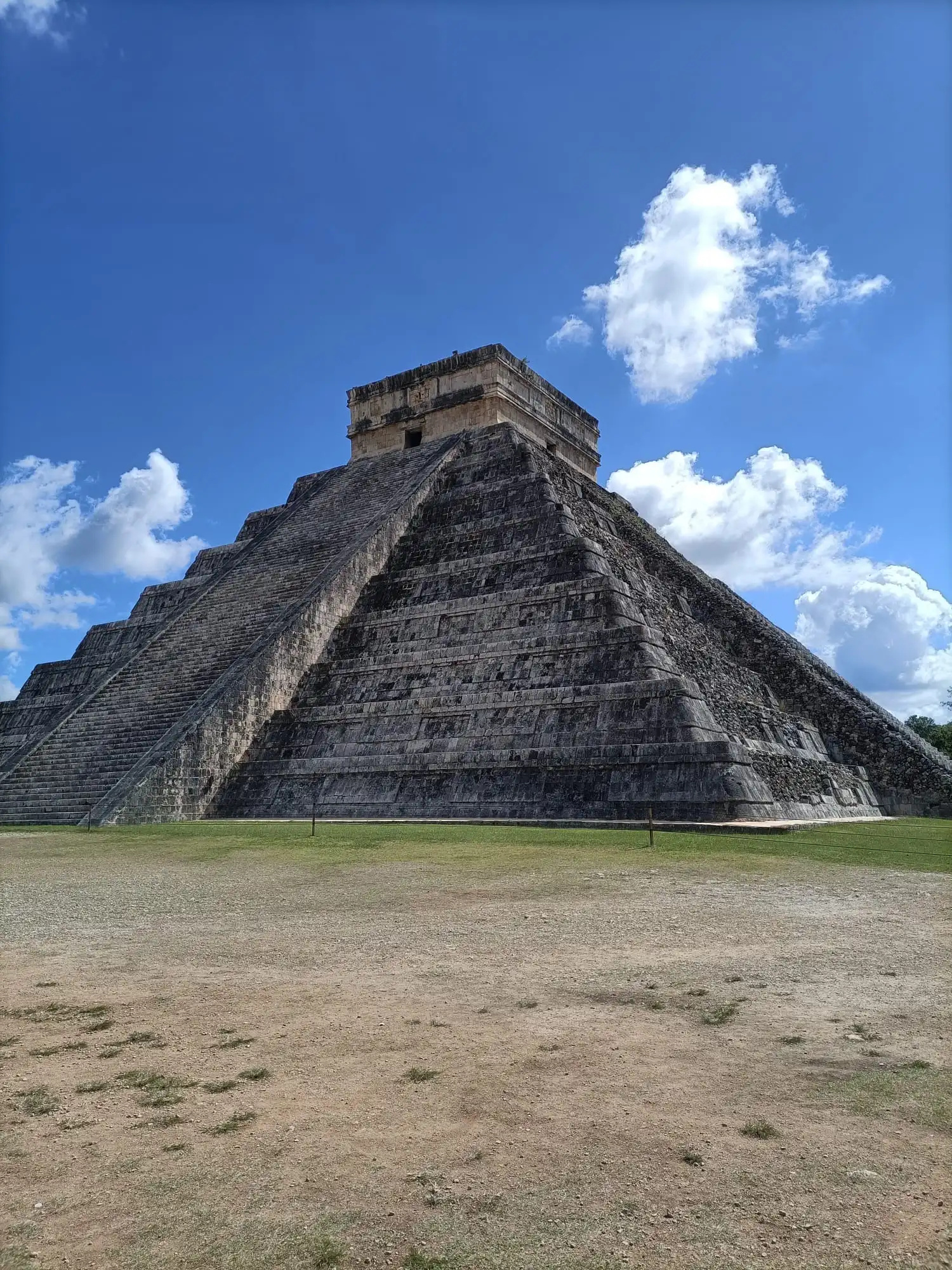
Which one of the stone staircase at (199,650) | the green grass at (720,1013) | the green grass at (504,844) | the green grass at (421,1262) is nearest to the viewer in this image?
the green grass at (421,1262)

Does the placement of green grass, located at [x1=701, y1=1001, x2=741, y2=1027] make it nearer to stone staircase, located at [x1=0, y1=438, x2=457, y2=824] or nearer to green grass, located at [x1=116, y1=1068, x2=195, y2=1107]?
green grass, located at [x1=116, y1=1068, x2=195, y2=1107]

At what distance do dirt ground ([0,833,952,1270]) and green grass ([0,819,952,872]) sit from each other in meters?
2.27

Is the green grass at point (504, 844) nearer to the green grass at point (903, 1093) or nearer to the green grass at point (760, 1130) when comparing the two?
the green grass at point (903, 1093)

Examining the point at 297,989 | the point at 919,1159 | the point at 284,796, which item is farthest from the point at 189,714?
the point at 919,1159

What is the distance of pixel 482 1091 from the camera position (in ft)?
8.68

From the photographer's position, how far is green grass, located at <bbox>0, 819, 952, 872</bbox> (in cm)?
737

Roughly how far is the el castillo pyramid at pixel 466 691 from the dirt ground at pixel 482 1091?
18.4ft

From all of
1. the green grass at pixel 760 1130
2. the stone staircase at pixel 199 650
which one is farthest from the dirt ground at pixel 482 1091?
the stone staircase at pixel 199 650

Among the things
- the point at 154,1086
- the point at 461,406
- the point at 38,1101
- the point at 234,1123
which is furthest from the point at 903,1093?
the point at 461,406

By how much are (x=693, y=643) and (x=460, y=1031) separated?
38.2ft

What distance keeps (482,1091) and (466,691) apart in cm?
972

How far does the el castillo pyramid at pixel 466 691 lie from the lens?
1080cm

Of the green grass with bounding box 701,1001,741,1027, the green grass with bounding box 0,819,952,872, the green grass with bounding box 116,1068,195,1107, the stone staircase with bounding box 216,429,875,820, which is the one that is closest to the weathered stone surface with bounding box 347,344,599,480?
the stone staircase with bounding box 216,429,875,820

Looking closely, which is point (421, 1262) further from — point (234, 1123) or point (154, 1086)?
point (154, 1086)
